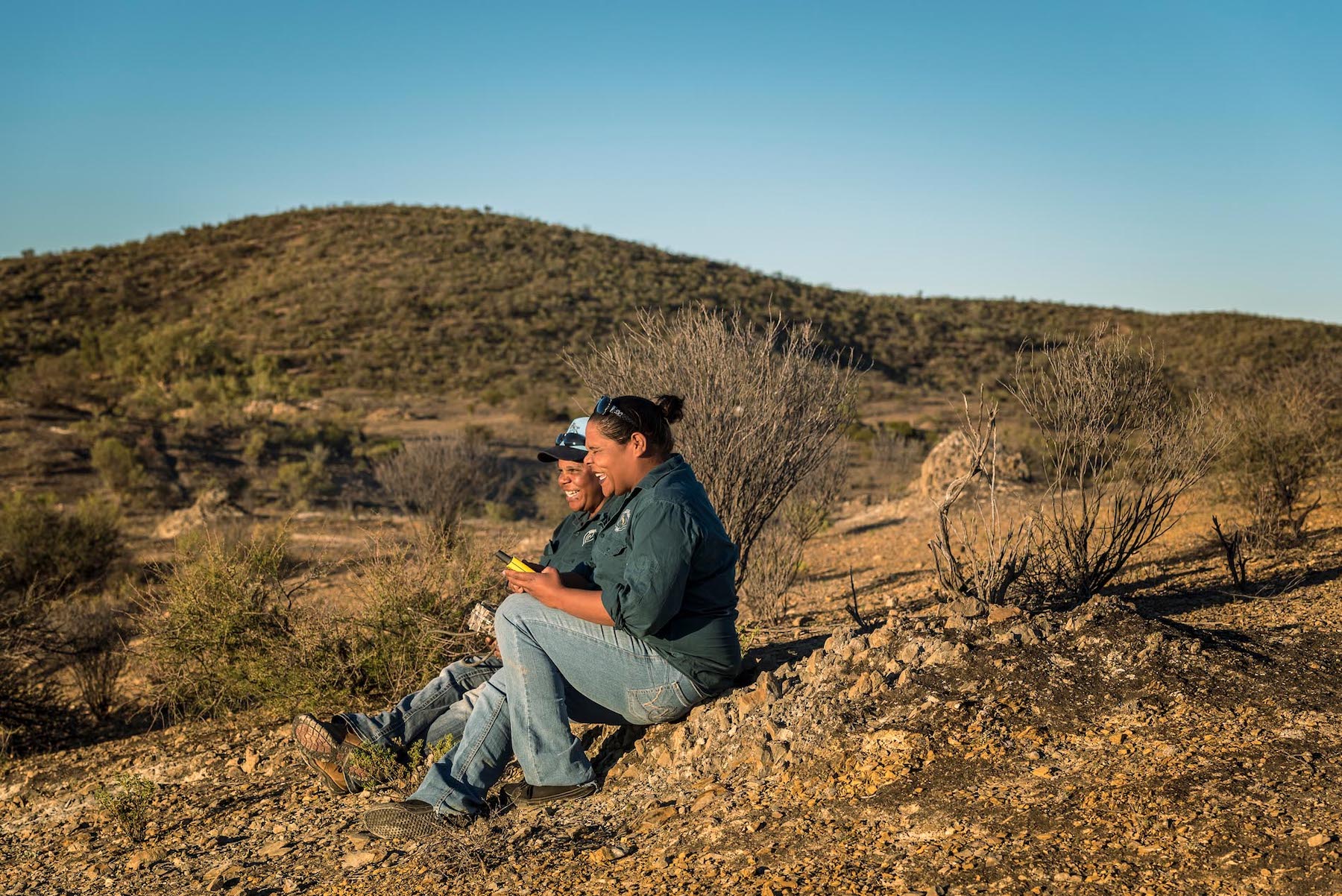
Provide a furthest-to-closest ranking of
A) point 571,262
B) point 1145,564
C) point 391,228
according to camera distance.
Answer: point 391,228 → point 571,262 → point 1145,564

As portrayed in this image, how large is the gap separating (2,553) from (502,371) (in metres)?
22.7

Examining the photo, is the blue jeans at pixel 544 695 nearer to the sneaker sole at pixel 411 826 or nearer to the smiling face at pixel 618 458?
the sneaker sole at pixel 411 826

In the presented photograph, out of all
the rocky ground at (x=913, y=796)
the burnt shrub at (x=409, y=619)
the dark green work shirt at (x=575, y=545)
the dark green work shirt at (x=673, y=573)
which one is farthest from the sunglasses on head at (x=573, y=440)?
the burnt shrub at (x=409, y=619)

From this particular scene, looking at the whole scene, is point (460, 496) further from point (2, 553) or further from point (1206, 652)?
point (1206, 652)

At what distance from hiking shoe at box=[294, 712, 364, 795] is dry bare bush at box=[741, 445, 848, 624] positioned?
394 centimetres

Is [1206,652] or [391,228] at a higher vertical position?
[391,228]

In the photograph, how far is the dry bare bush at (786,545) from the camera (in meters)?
8.12

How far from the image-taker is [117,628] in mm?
8289

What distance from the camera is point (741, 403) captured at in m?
6.87

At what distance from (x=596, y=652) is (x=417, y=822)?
0.90 meters

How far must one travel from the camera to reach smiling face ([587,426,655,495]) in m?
3.85

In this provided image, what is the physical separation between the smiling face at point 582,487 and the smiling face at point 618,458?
0.64 ft

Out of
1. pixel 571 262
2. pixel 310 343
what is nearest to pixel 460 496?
pixel 310 343

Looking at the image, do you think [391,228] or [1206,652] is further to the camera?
[391,228]
